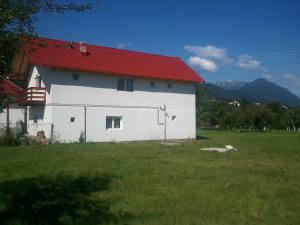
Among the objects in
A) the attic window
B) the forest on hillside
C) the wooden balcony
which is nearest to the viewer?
the wooden balcony

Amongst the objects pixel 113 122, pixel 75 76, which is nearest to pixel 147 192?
pixel 75 76

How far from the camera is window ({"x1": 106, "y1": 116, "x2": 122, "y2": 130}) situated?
3412 centimetres

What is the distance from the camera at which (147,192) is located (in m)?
11.4

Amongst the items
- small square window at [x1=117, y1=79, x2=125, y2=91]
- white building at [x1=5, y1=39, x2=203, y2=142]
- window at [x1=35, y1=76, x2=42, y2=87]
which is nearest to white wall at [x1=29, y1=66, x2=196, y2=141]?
white building at [x1=5, y1=39, x2=203, y2=142]

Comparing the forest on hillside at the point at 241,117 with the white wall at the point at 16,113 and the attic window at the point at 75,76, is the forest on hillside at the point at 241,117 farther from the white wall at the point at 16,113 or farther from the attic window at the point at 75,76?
the attic window at the point at 75,76

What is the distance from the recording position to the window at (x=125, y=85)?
34.9m

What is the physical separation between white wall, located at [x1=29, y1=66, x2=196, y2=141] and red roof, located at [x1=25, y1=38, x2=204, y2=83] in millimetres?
692

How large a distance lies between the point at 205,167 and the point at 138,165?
259cm

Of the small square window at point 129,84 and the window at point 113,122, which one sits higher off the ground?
the small square window at point 129,84

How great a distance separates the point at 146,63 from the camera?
3834cm

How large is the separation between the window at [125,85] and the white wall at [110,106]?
0.31 meters

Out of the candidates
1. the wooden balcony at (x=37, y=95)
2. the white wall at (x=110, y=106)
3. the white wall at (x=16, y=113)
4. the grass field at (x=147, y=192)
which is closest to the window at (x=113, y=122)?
the white wall at (x=110, y=106)

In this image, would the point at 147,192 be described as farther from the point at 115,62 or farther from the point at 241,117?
the point at 241,117

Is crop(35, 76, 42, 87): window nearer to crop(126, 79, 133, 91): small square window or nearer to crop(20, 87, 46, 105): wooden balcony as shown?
crop(20, 87, 46, 105): wooden balcony
